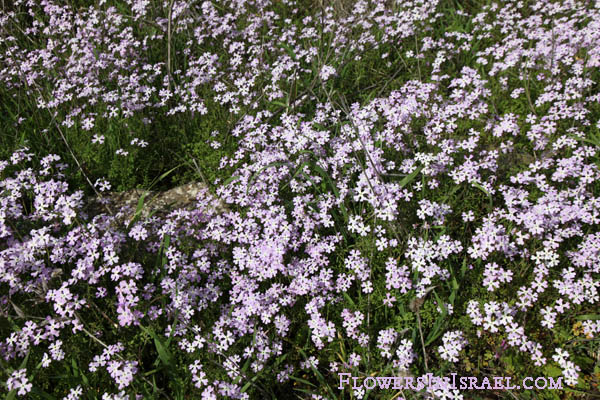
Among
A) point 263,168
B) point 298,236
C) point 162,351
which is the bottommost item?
point 162,351

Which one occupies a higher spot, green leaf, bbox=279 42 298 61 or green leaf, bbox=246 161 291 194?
green leaf, bbox=279 42 298 61

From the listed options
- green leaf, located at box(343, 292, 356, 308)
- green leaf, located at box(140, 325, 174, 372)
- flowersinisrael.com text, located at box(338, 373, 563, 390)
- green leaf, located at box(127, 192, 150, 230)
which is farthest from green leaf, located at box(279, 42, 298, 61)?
flowersinisrael.com text, located at box(338, 373, 563, 390)

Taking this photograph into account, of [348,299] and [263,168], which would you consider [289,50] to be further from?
[348,299]

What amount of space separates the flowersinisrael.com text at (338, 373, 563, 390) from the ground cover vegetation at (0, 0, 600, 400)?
7 cm

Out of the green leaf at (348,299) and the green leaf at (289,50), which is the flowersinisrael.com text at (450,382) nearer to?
the green leaf at (348,299)

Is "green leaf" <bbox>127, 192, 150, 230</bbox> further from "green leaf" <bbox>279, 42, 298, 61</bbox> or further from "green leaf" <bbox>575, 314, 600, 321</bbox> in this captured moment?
"green leaf" <bbox>575, 314, 600, 321</bbox>

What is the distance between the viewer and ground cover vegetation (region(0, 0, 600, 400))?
3691 mm

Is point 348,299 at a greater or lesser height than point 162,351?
lesser

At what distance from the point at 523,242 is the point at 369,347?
189cm

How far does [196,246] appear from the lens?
4.55 m

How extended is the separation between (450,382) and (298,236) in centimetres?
198

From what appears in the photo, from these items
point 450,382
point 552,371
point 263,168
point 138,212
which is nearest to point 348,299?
point 450,382

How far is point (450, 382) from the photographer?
3.71 m

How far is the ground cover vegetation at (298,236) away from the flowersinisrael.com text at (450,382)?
0.07 metres
